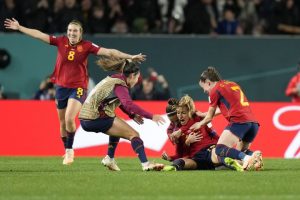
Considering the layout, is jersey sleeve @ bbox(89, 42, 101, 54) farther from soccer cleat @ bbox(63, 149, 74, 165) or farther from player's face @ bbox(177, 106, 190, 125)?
player's face @ bbox(177, 106, 190, 125)

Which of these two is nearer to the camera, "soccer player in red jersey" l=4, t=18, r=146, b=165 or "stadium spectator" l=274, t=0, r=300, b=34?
"soccer player in red jersey" l=4, t=18, r=146, b=165

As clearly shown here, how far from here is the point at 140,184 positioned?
1292 centimetres

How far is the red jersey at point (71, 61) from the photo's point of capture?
683 inches

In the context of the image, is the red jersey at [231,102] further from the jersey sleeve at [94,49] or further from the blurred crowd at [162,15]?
the blurred crowd at [162,15]

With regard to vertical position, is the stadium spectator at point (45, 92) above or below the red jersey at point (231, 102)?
below

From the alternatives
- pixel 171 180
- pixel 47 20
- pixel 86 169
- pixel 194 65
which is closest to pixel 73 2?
pixel 47 20

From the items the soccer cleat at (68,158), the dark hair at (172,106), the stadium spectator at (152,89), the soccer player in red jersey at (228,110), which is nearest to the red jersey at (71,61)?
the soccer cleat at (68,158)

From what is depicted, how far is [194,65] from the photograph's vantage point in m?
25.2

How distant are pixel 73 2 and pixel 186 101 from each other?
9.39 meters

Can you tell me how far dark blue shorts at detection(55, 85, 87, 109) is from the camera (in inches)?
687

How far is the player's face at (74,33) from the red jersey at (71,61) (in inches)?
4.1

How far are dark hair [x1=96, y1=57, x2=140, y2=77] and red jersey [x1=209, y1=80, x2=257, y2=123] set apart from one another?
47.4 inches

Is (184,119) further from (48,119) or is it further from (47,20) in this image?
(47,20)

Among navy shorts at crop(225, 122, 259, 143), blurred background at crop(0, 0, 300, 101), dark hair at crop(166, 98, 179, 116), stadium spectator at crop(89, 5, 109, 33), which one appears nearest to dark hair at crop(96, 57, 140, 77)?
dark hair at crop(166, 98, 179, 116)
